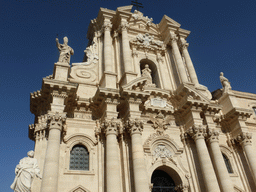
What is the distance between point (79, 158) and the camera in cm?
1280

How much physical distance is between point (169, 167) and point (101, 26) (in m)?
11.9

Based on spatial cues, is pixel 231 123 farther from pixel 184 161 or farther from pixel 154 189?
pixel 154 189

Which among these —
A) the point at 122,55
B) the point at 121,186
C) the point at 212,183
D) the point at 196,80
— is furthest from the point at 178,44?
the point at 121,186

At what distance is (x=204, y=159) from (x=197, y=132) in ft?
5.45

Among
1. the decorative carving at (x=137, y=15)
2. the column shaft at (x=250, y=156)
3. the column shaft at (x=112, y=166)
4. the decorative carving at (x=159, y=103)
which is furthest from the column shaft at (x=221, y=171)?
the decorative carving at (x=137, y=15)

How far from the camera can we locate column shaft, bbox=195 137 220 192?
12.9 m

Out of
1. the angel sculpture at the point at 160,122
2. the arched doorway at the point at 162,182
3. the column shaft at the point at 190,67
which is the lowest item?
the arched doorway at the point at 162,182

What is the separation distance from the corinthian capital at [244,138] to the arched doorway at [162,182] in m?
5.59

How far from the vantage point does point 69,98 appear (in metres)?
13.3

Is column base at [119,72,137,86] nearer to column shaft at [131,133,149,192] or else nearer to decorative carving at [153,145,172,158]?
column shaft at [131,133,149,192]

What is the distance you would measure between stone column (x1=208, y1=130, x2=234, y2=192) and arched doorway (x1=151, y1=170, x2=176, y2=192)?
273cm

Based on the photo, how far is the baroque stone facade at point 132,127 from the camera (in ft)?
Answer: 39.4

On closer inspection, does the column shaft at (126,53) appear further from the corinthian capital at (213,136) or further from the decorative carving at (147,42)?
the corinthian capital at (213,136)

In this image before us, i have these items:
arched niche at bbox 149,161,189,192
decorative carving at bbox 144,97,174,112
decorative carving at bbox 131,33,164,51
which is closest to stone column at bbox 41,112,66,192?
arched niche at bbox 149,161,189,192
